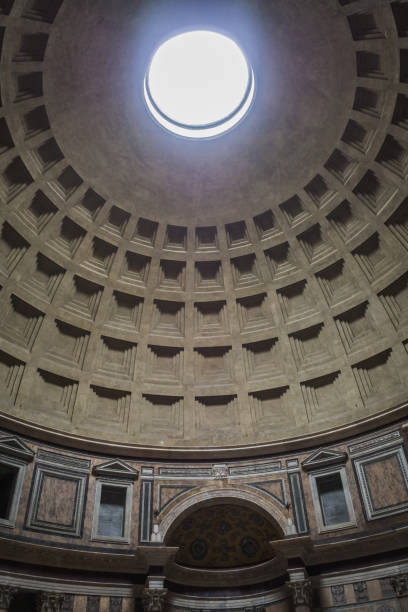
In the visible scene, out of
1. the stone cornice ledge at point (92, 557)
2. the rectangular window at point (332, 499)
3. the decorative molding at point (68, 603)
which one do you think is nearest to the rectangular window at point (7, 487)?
the stone cornice ledge at point (92, 557)

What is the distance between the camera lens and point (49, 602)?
16.8 metres

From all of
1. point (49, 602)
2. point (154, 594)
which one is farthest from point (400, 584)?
point (49, 602)

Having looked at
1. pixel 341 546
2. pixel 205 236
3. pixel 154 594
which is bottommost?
pixel 154 594

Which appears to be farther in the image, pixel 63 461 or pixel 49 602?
pixel 63 461

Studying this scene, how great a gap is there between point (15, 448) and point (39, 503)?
2017 millimetres

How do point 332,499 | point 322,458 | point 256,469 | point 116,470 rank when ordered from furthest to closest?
point 256,469, point 116,470, point 322,458, point 332,499

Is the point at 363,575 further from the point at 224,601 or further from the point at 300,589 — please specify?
the point at 224,601

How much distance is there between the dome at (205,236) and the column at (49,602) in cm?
525

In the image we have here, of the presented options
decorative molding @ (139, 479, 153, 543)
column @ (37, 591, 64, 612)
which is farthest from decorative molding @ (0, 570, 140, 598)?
decorative molding @ (139, 479, 153, 543)

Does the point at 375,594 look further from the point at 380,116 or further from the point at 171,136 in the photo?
the point at 171,136

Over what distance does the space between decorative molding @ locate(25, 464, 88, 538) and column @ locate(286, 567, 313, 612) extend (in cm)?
719

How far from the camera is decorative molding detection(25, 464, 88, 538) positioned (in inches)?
712

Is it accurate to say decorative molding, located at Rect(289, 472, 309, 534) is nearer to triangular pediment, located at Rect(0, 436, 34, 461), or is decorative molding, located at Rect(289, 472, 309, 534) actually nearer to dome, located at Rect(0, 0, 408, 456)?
dome, located at Rect(0, 0, 408, 456)

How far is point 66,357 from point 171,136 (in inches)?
395
